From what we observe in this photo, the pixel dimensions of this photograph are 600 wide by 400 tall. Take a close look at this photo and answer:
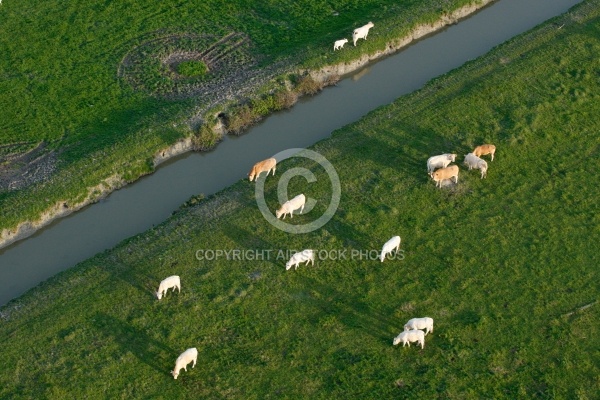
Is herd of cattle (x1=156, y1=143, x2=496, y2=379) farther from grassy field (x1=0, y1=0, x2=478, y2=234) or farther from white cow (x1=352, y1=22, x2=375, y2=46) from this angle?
white cow (x1=352, y1=22, x2=375, y2=46)

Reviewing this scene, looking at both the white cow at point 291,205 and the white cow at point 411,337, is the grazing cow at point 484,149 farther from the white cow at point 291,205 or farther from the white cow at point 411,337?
the white cow at point 411,337

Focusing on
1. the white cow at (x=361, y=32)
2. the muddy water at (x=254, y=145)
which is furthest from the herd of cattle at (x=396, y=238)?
the white cow at (x=361, y=32)

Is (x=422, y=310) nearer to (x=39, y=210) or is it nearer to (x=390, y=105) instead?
(x=390, y=105)

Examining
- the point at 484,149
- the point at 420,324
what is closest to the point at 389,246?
the point at 420,324

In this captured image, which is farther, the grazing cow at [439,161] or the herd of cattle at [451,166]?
the grazing cow at [439,161]

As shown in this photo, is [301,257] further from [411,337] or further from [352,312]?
[411,337]

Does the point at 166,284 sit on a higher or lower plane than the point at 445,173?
higher

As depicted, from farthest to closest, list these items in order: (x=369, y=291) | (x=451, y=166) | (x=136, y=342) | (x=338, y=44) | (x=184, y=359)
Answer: (x=338, y=44) < (x=451, y=166) < (x=369, y=291) < (x=136, y=342) < (x=184, y=359)

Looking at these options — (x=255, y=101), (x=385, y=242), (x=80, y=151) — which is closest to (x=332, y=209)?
(x=385, y=242)
